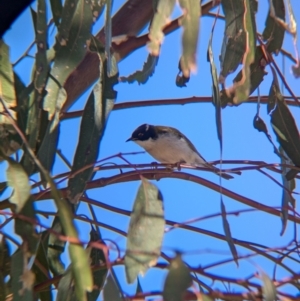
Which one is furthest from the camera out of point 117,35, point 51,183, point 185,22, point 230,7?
point 117,35

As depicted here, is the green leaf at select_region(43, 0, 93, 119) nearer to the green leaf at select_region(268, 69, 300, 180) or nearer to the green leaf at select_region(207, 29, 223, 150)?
the green leaf at select_region(207, 29, 223, 150)

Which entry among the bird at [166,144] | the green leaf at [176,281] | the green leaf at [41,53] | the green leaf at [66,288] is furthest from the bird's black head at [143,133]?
the green leaf at [176,281]

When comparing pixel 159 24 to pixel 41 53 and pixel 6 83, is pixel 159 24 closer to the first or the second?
pixel 41 53

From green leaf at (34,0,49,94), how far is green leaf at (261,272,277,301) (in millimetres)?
746

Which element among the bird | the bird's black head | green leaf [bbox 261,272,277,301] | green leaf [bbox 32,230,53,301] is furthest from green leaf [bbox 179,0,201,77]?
the bird's black head

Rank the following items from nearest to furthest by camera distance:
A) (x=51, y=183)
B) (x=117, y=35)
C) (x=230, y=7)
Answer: (x=51, y=183) < (x=230, y=7) < (x=117, y=35)

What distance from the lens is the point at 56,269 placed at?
2.14m

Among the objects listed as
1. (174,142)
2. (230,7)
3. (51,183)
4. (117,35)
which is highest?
(174,142)

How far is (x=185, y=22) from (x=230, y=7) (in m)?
0.51

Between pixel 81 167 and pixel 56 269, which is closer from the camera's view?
pixel 81 167

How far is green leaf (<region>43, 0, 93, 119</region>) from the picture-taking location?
1.74 m

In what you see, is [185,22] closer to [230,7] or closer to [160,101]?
[230,7]

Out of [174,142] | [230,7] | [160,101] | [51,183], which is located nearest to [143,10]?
[160,101]

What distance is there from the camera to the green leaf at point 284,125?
2.06m
